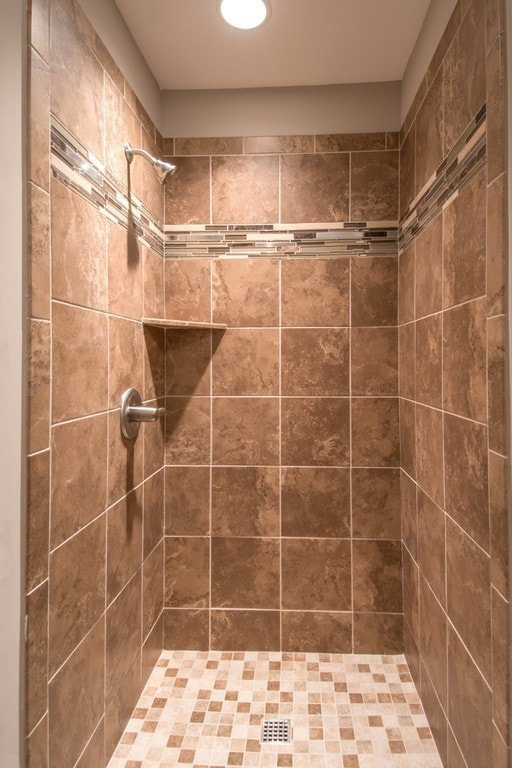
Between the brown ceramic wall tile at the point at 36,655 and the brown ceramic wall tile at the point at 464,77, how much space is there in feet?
4.86

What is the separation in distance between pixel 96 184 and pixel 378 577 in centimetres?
175

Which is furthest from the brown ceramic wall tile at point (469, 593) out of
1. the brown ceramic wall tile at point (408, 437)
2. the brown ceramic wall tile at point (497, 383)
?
the brown ceramic wall tile at point (408, 437)

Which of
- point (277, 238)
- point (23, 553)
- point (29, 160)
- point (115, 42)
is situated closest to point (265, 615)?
point (23, 553)

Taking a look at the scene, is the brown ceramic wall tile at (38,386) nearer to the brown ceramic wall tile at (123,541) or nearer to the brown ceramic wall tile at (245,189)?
the brown ceramic wall tile at (123,541)

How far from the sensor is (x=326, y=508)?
74.8 inches

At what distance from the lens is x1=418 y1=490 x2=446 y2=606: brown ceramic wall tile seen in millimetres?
1356

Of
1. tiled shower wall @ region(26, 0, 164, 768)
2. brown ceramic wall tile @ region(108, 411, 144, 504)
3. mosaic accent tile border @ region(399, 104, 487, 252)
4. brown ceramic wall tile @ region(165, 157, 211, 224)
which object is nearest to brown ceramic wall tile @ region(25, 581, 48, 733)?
tiled shower wall @ region(26, 0, 164, 768)

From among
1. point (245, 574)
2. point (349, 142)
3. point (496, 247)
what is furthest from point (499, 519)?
point (349, 142)

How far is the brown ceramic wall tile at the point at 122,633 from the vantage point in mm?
1365

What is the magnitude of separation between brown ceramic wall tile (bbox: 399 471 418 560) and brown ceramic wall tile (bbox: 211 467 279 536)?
508 mm

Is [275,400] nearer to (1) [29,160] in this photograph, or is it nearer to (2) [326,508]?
(2) [326,508]

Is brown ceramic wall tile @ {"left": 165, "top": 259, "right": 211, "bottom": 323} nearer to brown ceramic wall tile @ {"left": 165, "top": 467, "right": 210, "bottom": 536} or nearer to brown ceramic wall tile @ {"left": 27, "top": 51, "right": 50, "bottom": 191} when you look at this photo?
brown ceramic wall tile @ {"left": 165, "top": 467, "right": 210, "bottom": 536}

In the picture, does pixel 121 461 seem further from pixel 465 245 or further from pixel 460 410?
pixel 465 245

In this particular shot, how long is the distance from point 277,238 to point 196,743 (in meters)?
1.80
